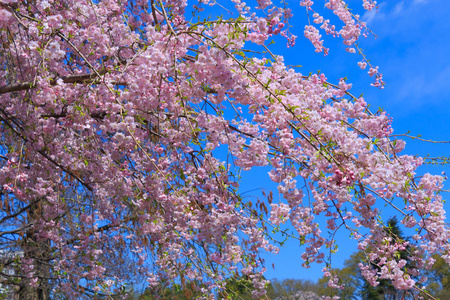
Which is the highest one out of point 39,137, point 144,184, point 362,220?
point 39,137

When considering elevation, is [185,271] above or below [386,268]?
above

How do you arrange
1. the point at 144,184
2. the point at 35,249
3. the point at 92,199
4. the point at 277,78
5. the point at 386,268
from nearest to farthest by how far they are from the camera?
the point at 277,78, the point at 386,268, the point at 144,184, the point at 92,199, the point at 35,249

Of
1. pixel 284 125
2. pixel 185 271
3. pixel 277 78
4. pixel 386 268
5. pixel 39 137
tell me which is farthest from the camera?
pixel 185 271

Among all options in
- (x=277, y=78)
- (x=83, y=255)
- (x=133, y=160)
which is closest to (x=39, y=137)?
(x=133, y=160)

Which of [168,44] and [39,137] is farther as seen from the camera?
[39,137]

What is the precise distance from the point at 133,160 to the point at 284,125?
1825 mm

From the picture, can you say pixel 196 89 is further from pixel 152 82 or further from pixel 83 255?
pixel 83 255

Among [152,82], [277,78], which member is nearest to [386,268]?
[277,78]

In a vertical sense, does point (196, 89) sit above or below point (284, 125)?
above

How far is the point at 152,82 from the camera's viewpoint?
9.76 feet

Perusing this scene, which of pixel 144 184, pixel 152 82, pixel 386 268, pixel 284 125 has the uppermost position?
pixel 152 82

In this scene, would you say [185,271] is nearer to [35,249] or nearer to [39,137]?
[39,137]

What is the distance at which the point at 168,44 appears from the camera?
2828 mm

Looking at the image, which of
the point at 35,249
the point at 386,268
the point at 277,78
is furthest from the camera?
the point at 35,249
